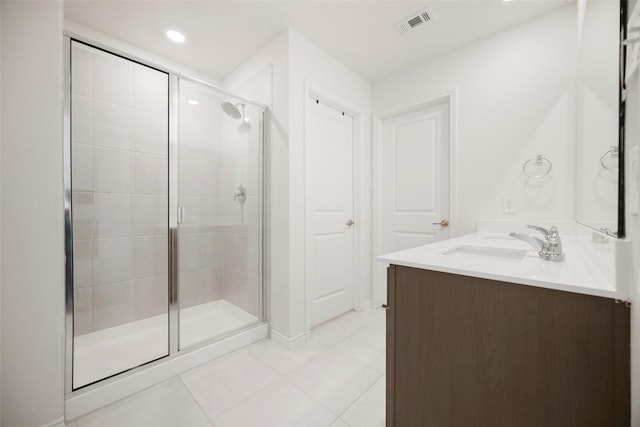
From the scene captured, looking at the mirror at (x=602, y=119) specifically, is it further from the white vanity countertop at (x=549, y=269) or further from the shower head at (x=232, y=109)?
the shower head at (x=232, y=109)

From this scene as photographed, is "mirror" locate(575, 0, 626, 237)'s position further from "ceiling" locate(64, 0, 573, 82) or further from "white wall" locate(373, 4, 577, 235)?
"ceiling" locate(64, 0, 573, 82)

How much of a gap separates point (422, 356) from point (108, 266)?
2305mm

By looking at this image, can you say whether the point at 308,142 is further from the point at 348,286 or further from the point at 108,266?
the point at 108,266

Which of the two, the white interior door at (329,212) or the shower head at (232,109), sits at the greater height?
the shower head at (232,109)

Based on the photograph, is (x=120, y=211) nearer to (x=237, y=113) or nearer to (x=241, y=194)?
(x=241, y=194)

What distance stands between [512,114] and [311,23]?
1670 millimetres

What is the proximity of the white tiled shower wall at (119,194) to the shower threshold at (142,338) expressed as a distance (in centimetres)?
9

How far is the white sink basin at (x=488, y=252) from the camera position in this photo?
3.98 ft

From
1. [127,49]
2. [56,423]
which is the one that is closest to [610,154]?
[56,423]

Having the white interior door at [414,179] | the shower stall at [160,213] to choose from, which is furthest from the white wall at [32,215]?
the white interior door at [414,179]

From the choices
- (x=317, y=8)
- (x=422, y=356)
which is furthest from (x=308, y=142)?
(x=422, y=356)

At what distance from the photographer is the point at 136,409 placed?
1281 millimetres

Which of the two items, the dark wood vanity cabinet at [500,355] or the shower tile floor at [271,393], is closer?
the dark wood vanity cabinet at [500,355]

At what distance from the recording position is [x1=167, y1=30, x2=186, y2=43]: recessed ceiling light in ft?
6.50
